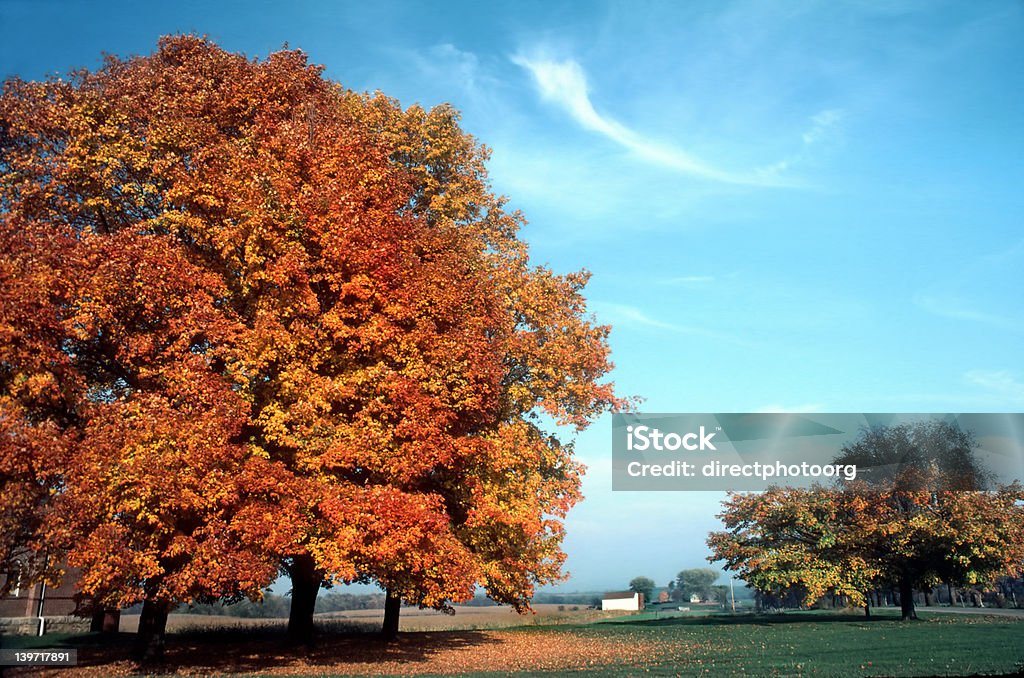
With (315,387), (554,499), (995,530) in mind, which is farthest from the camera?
(995,530)

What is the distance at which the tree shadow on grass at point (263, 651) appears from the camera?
71.4 feet

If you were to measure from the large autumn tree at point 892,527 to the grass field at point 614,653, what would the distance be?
485 cm

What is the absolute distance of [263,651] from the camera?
1020 inches

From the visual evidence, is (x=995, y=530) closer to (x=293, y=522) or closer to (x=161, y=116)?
(x=293, y=522)

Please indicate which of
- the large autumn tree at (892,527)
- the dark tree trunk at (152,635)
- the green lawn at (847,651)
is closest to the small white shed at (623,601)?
the large autumn tree at (892,527)

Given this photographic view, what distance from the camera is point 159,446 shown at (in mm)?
17078

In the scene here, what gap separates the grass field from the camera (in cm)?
1948

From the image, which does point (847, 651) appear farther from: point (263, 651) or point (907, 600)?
point (907, 600)

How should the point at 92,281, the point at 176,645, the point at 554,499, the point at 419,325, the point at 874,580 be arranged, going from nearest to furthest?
the point at 92,281, the point at 419,325, the point at 554,499, the point at 176,645, the point at 874,580

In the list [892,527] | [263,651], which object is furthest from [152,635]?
[892,527]

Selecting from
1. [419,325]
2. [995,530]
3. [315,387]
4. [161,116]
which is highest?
[161,116]

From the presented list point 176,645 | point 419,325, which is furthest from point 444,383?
point 176,645

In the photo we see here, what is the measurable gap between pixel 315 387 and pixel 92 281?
5990mm

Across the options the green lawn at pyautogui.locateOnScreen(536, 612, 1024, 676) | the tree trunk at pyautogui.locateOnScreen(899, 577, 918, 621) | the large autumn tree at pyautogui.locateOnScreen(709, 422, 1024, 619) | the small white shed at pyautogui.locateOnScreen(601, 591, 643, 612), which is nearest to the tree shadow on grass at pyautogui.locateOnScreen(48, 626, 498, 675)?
the green lawn at pyautogui.locateOnScreen(536, 612, 1024, 676)
